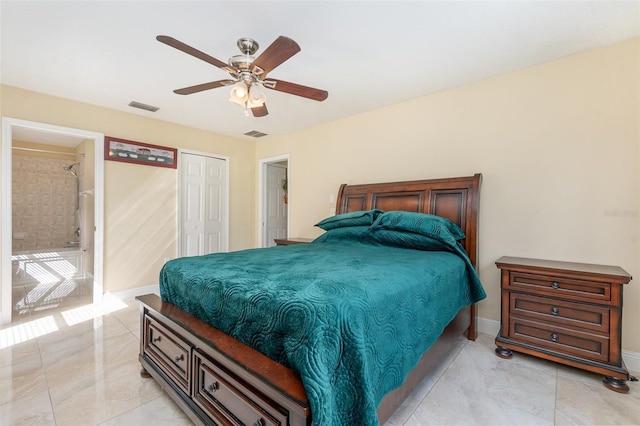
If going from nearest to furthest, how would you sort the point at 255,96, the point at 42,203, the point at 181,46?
1. the point at 181,46
2. the point at 255,96
3. the point at 42,203

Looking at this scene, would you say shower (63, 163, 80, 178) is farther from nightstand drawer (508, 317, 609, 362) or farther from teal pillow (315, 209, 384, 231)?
nightstand drawer (508, 317, 609, 362)

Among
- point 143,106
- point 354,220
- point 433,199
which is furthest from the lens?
point 143,106

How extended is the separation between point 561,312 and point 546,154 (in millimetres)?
1320

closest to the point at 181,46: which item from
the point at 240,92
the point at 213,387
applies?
the point at 240,92

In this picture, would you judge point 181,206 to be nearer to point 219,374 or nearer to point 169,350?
point 169,350

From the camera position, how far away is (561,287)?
2.05 meters

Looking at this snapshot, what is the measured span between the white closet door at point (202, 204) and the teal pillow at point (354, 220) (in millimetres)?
2419

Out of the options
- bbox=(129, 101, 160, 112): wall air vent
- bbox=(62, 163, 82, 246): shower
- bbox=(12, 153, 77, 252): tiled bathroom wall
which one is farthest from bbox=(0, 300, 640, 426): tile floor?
bbox=(12, 153, 77, 252): tiled bathroom wall

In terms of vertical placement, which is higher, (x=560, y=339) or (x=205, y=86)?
(x=205, y=86)

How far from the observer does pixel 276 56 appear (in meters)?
1.78

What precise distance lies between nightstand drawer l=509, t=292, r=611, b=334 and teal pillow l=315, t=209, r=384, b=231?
1350mm

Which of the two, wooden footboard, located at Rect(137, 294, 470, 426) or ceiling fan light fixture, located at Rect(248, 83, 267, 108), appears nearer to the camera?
wooden footboard, located at Rect(137, 294, 470, 426)

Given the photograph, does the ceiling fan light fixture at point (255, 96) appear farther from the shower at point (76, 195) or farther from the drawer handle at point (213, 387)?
the shower at point (76, 195)

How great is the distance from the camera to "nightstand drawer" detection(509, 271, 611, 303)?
1.91 meters
